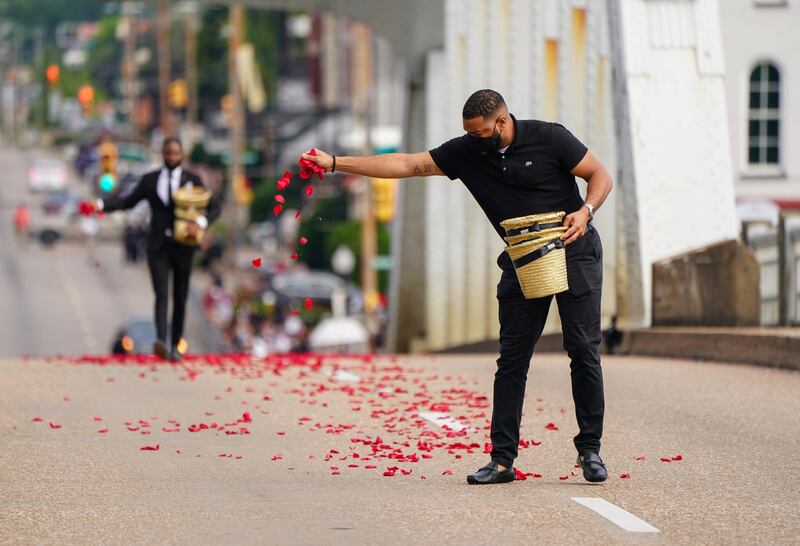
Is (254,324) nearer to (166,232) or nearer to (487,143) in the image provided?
(166,232)

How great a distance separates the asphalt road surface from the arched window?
2994cm

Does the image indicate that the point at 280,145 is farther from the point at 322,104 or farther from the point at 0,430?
the point at 0,430

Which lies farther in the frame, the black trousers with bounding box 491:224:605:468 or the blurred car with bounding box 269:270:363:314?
the blurred car with bounding box 269:270:363:314

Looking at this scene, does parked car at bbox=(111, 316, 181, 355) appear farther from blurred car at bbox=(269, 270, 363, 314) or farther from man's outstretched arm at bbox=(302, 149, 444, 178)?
man's outstretched arm at bbox=(302, 149, 444, 178)

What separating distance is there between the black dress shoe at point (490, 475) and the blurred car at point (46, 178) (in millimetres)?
99970

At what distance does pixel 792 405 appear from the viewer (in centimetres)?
1227

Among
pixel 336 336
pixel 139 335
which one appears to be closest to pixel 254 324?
pixel 336 336

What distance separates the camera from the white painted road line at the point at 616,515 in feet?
24.9

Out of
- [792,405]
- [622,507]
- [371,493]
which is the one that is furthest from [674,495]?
[792,405]

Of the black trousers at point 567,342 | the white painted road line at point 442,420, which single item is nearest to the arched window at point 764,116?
the white painted road line at point 442,420

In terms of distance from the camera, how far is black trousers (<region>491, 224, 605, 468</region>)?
891 cm

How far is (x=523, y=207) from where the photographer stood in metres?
8.77

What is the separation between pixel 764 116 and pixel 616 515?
1483 inches

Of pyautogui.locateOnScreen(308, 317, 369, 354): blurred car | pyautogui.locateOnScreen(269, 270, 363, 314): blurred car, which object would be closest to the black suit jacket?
pyautogui.locateOnScreen(308, 317, 369, 354): blurred car
